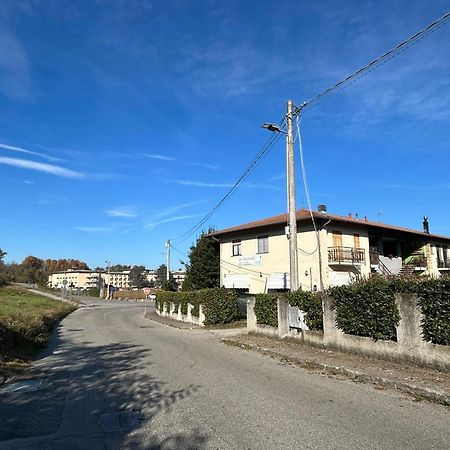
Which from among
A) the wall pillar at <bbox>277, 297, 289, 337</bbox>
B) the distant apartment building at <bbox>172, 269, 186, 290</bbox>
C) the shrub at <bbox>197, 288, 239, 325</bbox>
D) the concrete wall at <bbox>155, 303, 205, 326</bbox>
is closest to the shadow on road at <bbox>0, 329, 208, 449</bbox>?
the wall pillar at <bbox>277, 297, 289, 337</bbox>

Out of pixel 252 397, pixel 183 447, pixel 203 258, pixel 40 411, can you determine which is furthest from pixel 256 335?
pixel 203 258

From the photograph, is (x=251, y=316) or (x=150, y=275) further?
(x=150, y=275)

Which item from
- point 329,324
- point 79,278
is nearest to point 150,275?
point 79,278

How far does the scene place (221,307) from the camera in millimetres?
26203

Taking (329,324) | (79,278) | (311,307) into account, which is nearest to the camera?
(329,324)

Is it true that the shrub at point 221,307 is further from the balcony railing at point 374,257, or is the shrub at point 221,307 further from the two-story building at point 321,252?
the balcony railing at point 374,257

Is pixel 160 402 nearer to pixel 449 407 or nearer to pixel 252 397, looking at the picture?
pixel 252 397

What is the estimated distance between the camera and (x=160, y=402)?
7.05 metres

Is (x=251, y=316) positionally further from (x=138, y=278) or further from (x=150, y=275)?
(x=150, y=275)

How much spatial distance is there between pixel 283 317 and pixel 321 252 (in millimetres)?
15037

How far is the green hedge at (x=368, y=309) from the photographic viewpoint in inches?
408

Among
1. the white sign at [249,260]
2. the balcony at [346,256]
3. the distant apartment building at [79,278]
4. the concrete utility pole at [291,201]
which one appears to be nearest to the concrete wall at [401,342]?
the concrete utility pole at [291,201]

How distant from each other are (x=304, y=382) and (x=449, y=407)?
2.73 meters

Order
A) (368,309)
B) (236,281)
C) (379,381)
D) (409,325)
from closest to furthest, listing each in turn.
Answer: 1. (379,381)
2. (409,325)
3. (368,309)
4. (236,281)
